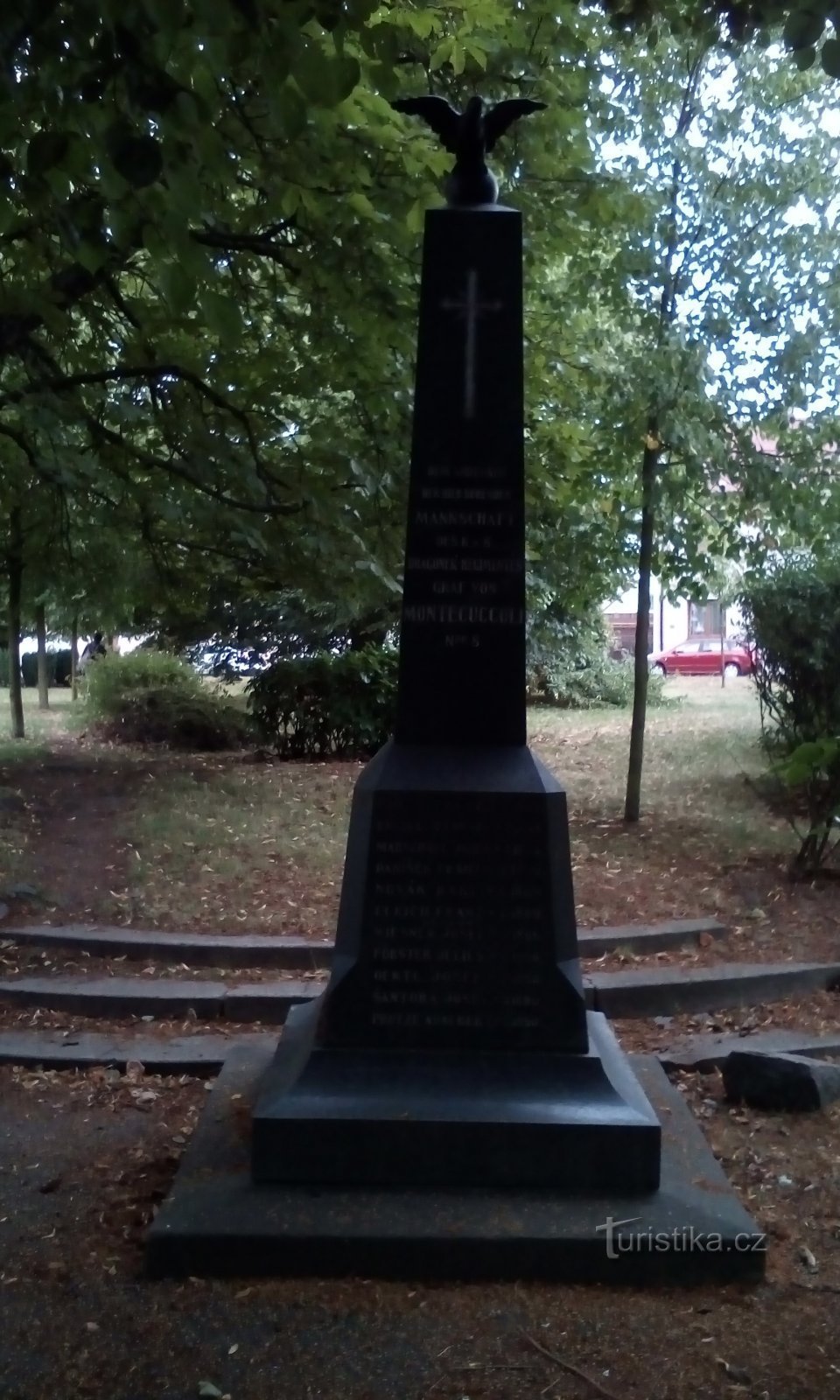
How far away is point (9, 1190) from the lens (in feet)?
14.8

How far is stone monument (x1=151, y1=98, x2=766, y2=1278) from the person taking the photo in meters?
3.94

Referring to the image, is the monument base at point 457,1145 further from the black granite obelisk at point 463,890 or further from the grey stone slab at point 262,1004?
the grey stone slab at point 262,1004

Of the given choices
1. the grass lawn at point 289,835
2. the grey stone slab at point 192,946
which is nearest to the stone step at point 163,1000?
the grey stone slab at point 192,946

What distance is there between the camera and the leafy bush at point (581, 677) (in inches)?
935

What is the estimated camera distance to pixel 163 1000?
6340 millimetres

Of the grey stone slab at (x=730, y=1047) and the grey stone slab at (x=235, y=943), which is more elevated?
the grey stone slab at (x=235, y=943)

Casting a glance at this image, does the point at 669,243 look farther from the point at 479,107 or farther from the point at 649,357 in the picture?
the point at 479,107


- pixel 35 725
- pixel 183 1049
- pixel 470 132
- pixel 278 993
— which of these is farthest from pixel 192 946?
pixel 35 725

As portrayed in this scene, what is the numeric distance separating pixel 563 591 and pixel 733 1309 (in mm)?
8112

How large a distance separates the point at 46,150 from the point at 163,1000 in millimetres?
4273

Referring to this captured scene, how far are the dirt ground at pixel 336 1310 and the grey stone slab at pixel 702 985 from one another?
0.82 metres

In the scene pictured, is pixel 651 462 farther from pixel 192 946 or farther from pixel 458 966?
pixel 458 966

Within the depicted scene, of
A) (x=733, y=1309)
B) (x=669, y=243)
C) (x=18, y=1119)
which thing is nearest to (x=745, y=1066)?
(x=733, y=1309)

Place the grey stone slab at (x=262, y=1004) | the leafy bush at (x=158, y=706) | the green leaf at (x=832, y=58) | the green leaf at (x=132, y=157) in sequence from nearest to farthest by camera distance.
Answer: the green leaf at (x=132, y=157) → the green leaf at (x=832, y=58) → the grey stone slab at (x=262, y=1004) → the leafy bush at (x=158, y=706)
